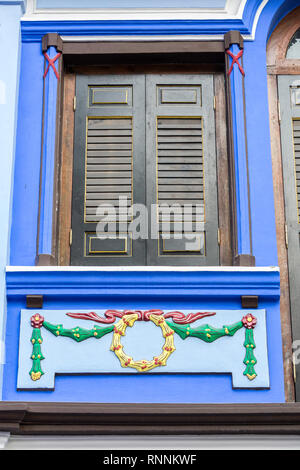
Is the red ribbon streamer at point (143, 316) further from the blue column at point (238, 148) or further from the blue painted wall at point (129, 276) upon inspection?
the blue column at point (238, 148)

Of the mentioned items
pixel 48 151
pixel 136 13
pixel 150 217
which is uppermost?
pixel 136 13

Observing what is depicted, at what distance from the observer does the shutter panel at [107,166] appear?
6.34m

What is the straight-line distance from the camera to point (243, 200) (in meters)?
6.28

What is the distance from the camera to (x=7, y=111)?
6.37 m

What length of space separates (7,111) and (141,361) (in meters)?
2.16

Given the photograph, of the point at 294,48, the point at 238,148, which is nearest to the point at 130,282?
the point at 238,148

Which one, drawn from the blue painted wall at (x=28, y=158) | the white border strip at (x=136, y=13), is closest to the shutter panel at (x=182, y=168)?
the white border strip at (x=136, y=13)

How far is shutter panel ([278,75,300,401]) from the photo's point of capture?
622 centimetres

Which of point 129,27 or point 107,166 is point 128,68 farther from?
point 107,166

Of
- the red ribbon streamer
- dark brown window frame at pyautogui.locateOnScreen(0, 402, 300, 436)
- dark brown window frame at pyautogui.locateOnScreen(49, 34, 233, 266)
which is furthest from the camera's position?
dark brown window frame at pyautogui.locateOnScreen(49, 34, 233, 266)

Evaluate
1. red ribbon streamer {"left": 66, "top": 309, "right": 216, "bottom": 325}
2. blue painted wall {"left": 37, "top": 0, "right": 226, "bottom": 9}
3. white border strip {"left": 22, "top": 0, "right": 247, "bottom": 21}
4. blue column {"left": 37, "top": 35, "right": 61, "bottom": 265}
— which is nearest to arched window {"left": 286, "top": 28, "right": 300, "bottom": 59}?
white border strip {"left": 22, "top": 0, "right": 247, "bottom": 21}

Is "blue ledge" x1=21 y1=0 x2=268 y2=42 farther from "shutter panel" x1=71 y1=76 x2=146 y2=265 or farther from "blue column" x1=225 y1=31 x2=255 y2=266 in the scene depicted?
"shutter panel" x1=71 y1=76 x2=146 y2=265

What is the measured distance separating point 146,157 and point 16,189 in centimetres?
104

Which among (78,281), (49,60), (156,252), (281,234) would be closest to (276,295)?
(281,234)
